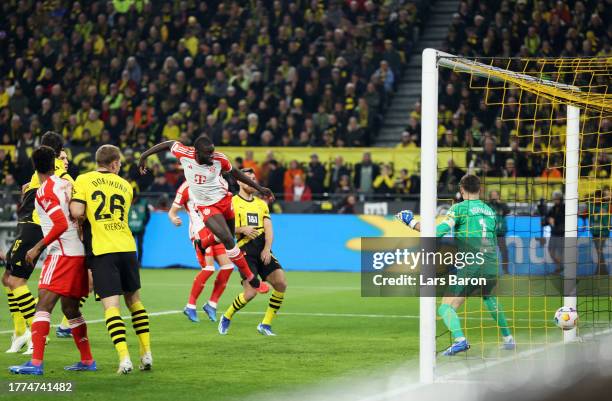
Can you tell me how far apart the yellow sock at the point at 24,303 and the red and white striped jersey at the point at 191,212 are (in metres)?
3.74

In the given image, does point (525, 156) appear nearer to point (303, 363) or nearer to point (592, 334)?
point (592, 334)

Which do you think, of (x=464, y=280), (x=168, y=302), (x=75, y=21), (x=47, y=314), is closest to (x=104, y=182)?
(x=47, y=314)

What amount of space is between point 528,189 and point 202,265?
9.00 m

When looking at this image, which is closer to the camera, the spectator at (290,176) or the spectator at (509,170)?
the spectator at (509,170)

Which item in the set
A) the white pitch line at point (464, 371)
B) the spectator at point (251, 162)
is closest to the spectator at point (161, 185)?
the spectator at point (251, 162)

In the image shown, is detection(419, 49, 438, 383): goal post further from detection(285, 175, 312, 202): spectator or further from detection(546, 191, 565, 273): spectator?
detection(285, 175, 312, 202): spectator

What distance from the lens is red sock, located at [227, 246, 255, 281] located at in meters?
12.5

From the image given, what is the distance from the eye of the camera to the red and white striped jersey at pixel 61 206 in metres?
9.12

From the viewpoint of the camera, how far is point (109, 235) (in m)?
9.16

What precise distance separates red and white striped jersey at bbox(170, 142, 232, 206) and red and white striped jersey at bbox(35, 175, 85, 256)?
333 cm

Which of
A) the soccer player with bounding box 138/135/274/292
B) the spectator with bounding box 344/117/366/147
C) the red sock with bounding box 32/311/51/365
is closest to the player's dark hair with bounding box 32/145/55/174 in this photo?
the red sock with bounding box 32/311/51/365

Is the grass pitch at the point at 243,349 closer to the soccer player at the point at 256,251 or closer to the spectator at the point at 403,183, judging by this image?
the soccer player at the point at 256,251

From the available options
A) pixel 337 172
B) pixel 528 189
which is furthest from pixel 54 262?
pixel 337 172

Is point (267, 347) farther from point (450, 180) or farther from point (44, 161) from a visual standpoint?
point (450, 180)
